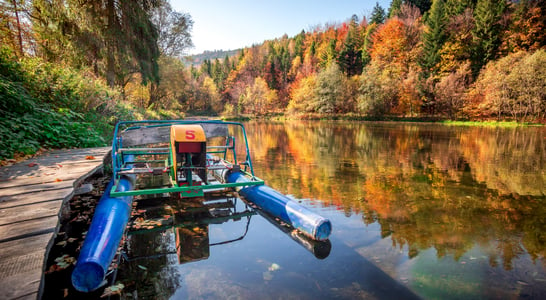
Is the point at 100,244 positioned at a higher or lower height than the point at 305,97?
lower

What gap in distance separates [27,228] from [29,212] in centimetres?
42

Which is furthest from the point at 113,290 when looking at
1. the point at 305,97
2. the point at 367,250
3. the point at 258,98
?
the point at 258,98

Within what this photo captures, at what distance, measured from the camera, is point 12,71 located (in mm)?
7418

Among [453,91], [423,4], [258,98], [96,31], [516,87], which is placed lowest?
[516,87]

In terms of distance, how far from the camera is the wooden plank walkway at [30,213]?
2.04 m

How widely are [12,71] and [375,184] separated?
386 inches

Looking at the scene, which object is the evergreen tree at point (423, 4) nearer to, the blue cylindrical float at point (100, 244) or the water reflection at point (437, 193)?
the water reflection at point (437, 193)

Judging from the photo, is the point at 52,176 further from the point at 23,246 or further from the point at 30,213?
the point at 23,246

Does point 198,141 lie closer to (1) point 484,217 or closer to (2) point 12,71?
(1) point 484,217

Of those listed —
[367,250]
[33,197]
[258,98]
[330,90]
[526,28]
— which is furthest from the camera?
[258,98]

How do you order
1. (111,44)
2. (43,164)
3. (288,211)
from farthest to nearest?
(111,44)
(43,164)
(288,211)

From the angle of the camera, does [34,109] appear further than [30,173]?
Yes

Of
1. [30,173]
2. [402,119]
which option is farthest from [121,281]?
[402,119]

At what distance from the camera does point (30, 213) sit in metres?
2.97
